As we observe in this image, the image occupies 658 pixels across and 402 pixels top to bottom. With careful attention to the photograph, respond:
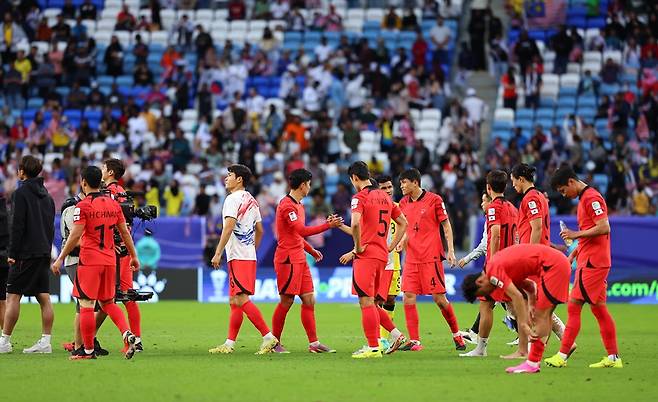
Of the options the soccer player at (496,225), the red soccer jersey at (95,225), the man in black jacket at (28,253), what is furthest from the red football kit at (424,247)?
the man in black jacket at (28,253)

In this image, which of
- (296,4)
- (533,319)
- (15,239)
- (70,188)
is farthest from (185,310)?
(296,4)

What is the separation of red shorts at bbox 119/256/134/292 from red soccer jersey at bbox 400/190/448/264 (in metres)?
3.63

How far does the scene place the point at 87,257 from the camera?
15.1m

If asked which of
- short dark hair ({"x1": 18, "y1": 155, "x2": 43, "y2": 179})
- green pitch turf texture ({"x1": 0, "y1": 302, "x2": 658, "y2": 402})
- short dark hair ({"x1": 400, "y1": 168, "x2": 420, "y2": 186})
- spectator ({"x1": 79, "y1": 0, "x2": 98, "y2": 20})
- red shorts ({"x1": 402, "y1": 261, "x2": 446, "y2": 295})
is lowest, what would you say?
green pitch turf texture ({"x1": 0, "y1": 302, "x2": 658, "y2": 402})

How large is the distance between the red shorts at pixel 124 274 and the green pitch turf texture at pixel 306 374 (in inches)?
33.6

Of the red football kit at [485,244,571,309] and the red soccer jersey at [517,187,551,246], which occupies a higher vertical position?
the red soccer jersey at [517,187,551,246]

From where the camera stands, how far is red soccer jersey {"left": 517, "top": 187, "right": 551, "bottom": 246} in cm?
1572

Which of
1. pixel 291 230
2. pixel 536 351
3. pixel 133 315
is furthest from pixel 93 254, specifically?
pixel 536 351

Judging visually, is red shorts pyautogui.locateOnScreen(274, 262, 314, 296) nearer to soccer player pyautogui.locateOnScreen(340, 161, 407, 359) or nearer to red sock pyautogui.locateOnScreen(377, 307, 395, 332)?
soccer player pyautogui.locateOnScreen(340, 161, 407, 359)

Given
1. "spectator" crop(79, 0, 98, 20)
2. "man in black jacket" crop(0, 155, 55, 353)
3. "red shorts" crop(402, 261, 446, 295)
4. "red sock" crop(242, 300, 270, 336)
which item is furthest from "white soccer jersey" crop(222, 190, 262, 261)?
"spectator" crop(79, 0, 98, 20)

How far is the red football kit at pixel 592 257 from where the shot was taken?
47.2 feet

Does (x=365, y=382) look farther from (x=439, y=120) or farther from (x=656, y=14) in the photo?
(x=656, y=14)

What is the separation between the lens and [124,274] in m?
16.6

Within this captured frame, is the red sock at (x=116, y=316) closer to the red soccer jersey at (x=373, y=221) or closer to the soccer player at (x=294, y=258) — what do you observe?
the soccer player at (x=294, y=258)
